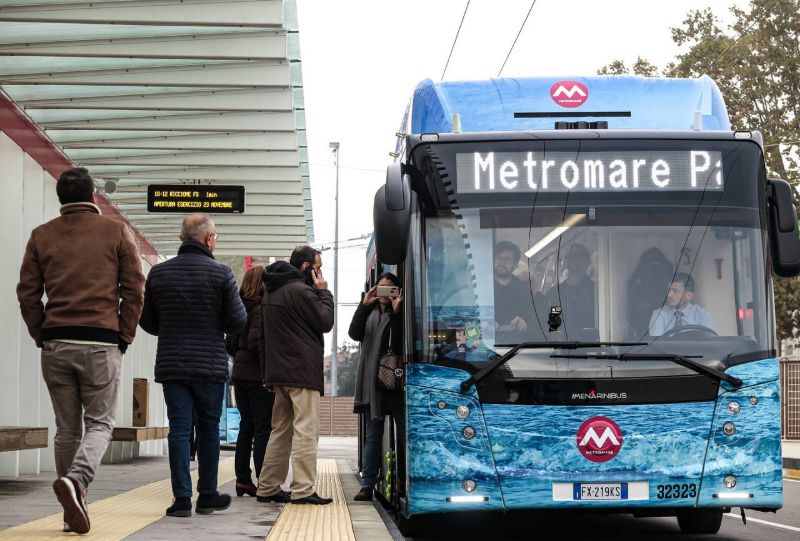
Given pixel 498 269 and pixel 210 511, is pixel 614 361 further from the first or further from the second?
pixel 210 511

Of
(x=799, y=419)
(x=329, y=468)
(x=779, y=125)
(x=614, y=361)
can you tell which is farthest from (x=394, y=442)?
(x=779, y=125)

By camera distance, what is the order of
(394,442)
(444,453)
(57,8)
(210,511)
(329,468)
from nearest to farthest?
(444,453), (210,511), (394,442), (57,8), (329,468)

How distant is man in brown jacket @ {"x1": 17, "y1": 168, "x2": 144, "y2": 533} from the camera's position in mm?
7383

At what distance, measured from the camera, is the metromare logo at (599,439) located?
8.04 metres

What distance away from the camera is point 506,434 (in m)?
8.04

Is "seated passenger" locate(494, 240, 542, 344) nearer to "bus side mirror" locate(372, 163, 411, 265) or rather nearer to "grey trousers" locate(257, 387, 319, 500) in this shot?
"bus side mirror" locate(372, 163, 411, 265)

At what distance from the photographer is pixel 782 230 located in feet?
28.0

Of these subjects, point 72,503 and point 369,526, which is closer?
point 72,503

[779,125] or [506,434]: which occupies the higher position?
[779,125]

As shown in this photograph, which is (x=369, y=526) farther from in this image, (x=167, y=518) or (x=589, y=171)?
(x=589, y=171)

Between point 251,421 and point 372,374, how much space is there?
112cm

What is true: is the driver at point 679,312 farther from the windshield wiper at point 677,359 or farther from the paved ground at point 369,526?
the paved ground at point 369,526

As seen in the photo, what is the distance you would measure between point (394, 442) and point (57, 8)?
5.87 metres

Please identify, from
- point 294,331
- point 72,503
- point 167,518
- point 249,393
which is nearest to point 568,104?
point 294,331
